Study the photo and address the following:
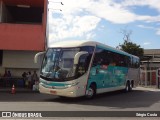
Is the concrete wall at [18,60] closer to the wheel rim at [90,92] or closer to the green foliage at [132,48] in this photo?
the wheel rim at [90,92]

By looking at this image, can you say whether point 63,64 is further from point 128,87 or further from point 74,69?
point 128,87

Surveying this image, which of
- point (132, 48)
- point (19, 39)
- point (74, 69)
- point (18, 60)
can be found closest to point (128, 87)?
point (18, 60)

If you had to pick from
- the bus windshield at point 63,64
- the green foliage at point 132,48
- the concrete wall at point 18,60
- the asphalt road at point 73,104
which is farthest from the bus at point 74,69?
the green foliage at point 132,48

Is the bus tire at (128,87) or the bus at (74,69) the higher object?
the bus at (74,69)

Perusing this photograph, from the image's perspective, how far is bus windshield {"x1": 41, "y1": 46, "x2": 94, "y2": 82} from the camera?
18.4 m

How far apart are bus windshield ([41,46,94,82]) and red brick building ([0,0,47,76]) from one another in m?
8.76

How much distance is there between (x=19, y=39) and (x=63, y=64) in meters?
10.3

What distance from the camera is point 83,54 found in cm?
1866

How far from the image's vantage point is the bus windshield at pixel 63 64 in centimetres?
1839

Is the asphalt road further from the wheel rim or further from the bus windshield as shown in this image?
the bus windshield

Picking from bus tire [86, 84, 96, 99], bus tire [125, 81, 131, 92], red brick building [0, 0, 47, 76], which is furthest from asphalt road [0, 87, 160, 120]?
bus tire [125, 81, 131, 92]

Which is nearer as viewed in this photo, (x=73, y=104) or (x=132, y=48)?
(x=73, y=104)

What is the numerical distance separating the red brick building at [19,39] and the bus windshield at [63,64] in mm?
8760

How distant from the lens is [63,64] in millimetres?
18578
